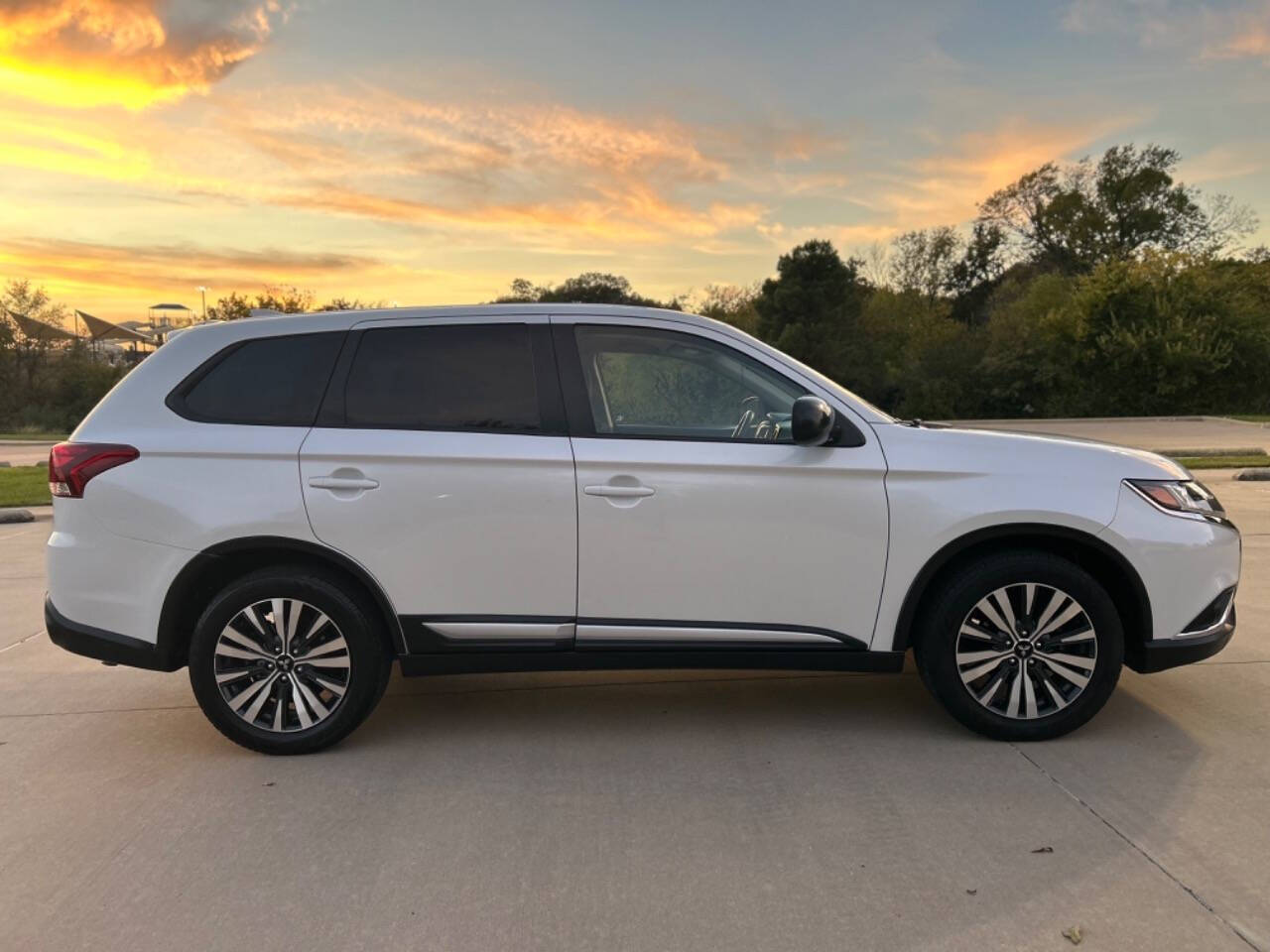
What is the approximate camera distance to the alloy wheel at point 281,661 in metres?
3.62

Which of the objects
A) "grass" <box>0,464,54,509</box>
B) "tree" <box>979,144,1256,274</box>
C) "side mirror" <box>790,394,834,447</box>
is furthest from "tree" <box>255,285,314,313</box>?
"side mirror" <box>790,394,834,447</box>

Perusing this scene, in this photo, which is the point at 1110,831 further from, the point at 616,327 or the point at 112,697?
the point at 112,697

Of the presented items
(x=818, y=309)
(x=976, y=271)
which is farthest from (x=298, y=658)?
(x=976, y=271)

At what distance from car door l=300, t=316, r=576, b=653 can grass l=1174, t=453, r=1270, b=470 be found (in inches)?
558

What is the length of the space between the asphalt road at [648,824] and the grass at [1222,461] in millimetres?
11795

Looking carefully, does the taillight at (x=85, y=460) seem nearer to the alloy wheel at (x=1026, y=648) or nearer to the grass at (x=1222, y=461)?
the alloy wheel at (x=1026, y=648)

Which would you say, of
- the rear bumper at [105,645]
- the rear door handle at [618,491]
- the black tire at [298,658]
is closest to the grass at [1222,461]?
the rear door handle at [618,491]

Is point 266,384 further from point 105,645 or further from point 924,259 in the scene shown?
point 924,259

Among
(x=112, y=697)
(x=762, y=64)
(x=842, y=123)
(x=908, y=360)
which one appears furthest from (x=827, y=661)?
(x=908, y=360)

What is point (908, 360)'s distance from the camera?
121 ft

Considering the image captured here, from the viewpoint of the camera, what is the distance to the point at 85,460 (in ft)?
11.8

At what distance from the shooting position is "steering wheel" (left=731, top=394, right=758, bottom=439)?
3746 mm

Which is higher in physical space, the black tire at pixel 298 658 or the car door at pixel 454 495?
the car door at pixel 454 495

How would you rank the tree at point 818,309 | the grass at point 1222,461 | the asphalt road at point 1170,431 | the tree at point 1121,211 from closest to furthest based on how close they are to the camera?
the grass at point 1222,461, the asphalt road at point 1170,431, the tree at point 818,309, the tree at point 1121,211
